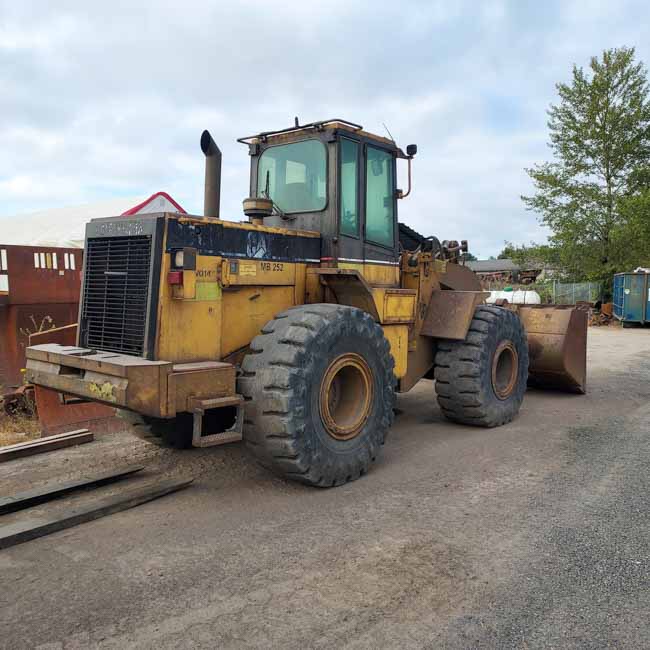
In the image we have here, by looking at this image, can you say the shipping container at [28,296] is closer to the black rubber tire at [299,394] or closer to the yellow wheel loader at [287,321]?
the yellow wheel loader at [287,321]

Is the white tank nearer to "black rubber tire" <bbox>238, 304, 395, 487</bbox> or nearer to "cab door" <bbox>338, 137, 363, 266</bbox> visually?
"cab door" <bbox>338, 137, 363, 266</bbox>

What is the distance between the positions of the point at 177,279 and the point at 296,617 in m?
2.51

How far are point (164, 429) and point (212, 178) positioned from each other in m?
2.29

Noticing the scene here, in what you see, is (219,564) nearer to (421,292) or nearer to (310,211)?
(310,211)

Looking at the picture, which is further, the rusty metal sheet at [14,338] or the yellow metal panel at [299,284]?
the rusty metal sheet at [14,338]

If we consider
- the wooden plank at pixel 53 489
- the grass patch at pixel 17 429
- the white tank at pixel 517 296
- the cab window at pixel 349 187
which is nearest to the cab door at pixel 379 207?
the cab window at pixel 349 187

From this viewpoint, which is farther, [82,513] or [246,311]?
[246,311]

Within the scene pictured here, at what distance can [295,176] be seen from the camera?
Answer: 20.1 feet

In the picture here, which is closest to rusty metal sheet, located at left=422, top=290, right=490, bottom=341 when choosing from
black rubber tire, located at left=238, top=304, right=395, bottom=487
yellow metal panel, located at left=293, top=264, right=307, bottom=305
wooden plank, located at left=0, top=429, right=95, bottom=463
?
yellow metal panel, located at left=293, top=264, right=307, bottom=305

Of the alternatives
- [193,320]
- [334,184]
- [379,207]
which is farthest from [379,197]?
[193,320]

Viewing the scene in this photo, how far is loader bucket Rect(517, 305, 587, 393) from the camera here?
28.8ft

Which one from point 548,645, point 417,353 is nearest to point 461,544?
point 548,645

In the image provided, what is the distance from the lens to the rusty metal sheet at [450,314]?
6941mm

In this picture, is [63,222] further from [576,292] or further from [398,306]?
[576,292]
